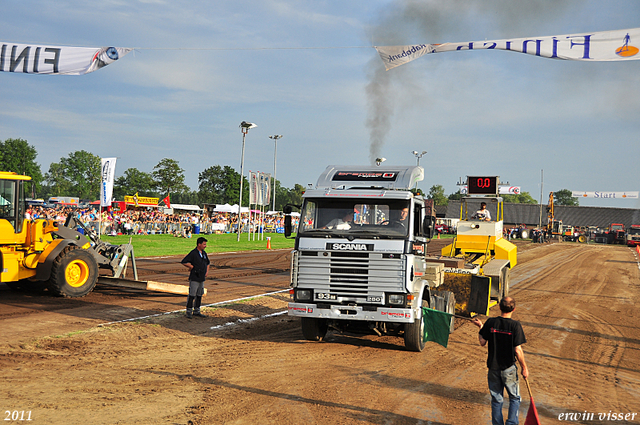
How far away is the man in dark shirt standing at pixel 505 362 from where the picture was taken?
5.04 metres

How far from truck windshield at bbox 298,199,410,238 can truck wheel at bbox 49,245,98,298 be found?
7.21m

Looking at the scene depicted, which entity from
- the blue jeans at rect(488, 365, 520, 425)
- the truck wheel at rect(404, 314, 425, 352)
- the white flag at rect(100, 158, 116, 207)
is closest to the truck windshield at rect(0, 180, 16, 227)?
the truck wheel at rect(404, 314, 425, 352)

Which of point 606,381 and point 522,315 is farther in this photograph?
point 522,315

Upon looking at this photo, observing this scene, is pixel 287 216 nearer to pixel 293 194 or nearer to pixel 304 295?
pixel 304 295

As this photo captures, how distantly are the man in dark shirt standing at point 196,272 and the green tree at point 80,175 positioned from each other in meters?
135

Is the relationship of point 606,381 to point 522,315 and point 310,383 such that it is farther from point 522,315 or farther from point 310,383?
point 522,315

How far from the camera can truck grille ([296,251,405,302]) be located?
326 inches

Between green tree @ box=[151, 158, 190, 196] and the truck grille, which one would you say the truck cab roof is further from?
green tree @ box=[151, 158, 190, 196]

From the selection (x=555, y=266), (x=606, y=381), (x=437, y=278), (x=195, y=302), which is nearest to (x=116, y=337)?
(x=195, y=302)

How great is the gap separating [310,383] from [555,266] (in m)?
25.2

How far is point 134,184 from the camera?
407 ft

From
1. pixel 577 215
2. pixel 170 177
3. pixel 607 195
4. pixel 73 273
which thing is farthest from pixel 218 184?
pixel 73 273

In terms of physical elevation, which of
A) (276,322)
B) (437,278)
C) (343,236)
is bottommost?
(276,322)

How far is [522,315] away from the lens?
13039 mm
